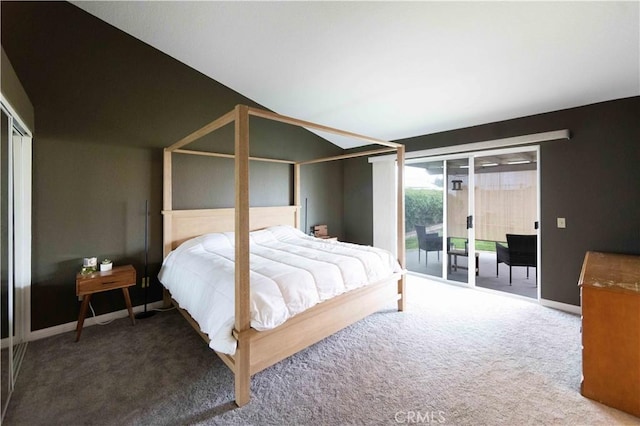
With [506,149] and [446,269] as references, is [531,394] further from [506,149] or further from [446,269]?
[506,149]

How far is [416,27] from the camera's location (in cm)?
235

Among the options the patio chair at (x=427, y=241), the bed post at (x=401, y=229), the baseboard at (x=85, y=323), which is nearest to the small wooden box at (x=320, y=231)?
the patio chair at (x=427, y=241)

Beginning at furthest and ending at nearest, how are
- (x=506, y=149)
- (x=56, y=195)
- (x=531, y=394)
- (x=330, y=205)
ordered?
(x=330, y=205) < (x=506, y=149) < (x=56, y=195) < (x=531, y=394)

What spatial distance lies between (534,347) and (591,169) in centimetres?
210

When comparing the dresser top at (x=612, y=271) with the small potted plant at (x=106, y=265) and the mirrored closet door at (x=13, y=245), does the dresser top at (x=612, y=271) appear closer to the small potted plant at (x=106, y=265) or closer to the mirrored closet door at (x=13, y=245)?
the mirrored closet door at (x=13, y=245)

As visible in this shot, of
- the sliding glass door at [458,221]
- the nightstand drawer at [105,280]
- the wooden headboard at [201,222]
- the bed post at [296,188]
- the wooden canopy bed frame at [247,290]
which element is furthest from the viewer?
the bed post at [296,188]

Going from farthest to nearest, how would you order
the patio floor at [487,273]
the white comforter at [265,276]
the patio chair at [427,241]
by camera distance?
the patio chair at [427,241], the patio floor at [487,273], the white comforter at [265,276]

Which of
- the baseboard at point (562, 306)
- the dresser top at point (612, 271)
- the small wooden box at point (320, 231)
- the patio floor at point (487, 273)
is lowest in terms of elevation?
the baseboard at point (562, 306)

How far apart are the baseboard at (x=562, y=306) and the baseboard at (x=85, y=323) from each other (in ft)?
15.5

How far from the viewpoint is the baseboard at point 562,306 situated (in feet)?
10.6

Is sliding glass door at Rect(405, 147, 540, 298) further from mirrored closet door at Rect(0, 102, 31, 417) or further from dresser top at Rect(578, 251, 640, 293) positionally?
mirrored closet door at Rect(0, 102, 31, 417)

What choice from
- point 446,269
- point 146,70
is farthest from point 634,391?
point 146,70

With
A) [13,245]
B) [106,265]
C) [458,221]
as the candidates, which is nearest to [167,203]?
[106,265]

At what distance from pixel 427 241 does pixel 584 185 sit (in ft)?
6.86
